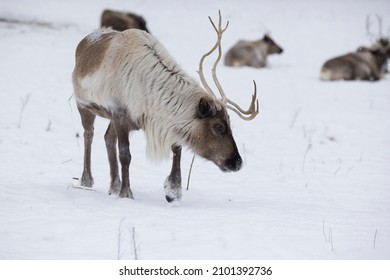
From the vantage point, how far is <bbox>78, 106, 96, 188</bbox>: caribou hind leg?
5438 millimetres

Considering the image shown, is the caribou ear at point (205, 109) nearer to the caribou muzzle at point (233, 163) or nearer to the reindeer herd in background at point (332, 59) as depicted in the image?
the caribou muzzle at point (233, 163)

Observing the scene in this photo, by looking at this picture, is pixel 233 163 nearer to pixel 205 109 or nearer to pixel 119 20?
pixel 205 109

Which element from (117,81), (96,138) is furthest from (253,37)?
(117,81)

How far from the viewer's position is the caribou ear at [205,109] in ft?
15.0

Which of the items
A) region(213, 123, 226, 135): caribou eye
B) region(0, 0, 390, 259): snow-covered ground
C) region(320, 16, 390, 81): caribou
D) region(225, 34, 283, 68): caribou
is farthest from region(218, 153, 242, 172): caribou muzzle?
region(225, 34, 283, 68): caribou

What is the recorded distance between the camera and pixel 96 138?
24.3 feet

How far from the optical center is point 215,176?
20.6 feet

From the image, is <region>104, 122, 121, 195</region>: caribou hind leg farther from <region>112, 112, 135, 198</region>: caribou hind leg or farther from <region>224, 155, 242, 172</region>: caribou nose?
<region>224, 155, 242, 172</region>: caribou nose

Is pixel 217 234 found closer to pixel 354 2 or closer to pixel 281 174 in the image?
pixel 281 174

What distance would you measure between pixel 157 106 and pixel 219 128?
0.53 m

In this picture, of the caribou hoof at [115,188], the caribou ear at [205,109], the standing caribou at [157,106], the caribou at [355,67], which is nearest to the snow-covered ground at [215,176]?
the caribou hoof at [115,188]

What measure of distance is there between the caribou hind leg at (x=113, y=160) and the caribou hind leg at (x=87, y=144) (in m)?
0.25

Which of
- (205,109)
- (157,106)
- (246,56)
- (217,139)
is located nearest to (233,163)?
(217,139)

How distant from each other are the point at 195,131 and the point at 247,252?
140 centimetres
